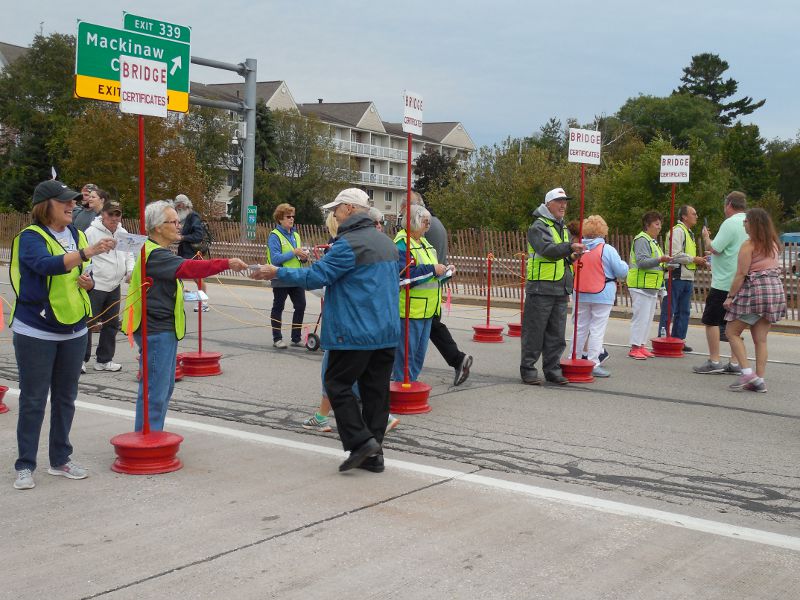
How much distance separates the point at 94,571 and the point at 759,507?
3.81 m

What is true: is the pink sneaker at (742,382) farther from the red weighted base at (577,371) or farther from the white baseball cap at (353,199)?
the white baseball cap at (353,199)

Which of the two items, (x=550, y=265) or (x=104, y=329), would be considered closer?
(x=550, y=265)

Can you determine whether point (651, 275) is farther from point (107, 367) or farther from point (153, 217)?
point (153, 217)

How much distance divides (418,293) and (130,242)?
2.93 meters

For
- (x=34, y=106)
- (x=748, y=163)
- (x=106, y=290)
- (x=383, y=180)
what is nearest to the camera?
(x=106, y=290)

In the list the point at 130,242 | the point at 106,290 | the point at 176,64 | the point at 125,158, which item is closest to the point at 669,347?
the point at 106,290

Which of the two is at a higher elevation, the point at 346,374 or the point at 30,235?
the point at 30,235

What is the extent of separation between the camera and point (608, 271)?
1036 cm

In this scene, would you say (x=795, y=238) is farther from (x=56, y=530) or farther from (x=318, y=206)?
(x=56, y=530)

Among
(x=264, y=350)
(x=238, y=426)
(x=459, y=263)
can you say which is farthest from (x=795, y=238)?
(x=238, y=426)

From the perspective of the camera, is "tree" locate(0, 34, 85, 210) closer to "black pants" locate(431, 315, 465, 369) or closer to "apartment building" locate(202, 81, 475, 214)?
"apartment building" locate(202, 81, 475, 214)

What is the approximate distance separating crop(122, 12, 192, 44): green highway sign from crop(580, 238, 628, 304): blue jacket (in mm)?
13578

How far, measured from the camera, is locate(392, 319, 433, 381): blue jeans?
7965mm

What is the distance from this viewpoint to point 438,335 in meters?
9.29
